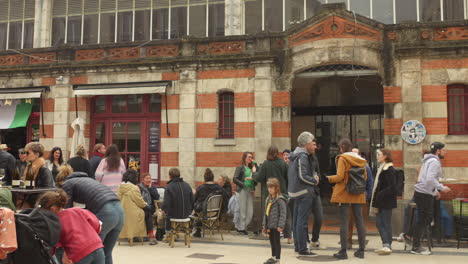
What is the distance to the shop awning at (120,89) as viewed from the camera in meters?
13.6

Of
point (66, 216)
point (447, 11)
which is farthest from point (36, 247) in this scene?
point (447, 11)

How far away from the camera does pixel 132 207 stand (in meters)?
9.21

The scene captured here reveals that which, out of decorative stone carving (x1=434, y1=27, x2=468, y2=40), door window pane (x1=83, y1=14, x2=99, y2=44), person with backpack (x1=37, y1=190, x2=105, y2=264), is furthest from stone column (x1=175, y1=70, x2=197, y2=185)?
person with backpack (x1=37, y1=190, x2=105, y2=264)

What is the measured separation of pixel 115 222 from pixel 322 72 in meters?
8.84

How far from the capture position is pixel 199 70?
13.6m

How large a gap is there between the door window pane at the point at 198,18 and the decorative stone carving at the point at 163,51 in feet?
4.81

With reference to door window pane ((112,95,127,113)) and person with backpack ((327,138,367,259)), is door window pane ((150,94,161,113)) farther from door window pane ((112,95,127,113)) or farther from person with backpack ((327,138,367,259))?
person with backpack ((327,138,367,259))

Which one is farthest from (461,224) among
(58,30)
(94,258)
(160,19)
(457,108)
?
(58,30)

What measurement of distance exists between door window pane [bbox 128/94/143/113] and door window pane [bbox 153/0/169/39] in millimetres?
2309

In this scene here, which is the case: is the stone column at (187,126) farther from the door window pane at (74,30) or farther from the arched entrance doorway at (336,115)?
the door window pane at (74,30)

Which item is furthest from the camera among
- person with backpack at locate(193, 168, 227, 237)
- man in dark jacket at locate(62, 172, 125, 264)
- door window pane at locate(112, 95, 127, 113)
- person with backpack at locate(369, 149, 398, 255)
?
door window pane at locate(112, 95, 127, 113)

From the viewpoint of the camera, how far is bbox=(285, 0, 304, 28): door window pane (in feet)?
47.3

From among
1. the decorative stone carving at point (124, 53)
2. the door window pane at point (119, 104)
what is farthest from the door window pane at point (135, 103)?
the decorative stone carving at point (124, 53)

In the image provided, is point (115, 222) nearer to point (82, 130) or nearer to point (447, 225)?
point (447, 225)
